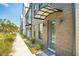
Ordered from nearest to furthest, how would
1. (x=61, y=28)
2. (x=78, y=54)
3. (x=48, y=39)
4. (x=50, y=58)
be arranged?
(x=78, y=54) → (x=50, y=58) → (x=61, y=28) → (x=48, y=39)

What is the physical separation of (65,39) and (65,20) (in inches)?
22.8

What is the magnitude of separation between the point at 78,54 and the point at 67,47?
49cm

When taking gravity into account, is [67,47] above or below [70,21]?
below

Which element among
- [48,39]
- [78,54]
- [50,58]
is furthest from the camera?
[48,39]

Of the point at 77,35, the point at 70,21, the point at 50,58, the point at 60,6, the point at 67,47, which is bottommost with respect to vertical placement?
the point at 50,58

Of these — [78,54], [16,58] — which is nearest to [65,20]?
[78,54]

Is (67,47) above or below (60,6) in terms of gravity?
below

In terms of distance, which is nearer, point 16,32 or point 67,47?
point 67,47

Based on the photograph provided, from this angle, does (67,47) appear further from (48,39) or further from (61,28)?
(48,39)

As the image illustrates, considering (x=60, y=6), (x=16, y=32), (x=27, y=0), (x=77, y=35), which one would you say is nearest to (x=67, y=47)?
(x=77, y=35)

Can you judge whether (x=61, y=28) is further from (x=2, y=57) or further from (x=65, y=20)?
(x=2, y=57)

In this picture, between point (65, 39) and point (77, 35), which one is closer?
point (77, 35)

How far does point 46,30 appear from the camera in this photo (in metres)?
6.62

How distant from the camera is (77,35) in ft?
13.5
